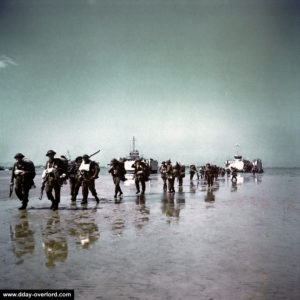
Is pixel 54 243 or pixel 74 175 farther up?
pixel 74 175

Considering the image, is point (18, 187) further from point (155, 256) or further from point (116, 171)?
point (155, 256)

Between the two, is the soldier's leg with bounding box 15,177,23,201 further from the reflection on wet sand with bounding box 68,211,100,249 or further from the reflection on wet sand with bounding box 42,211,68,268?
the reflection on wet sand with bounding box 42,211,68,268

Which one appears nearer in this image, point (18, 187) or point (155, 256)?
point (155, 256)

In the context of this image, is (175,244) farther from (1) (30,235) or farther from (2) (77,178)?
(2) (77,178)

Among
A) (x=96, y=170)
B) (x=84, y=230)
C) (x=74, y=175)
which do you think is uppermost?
(x=96, y=170)

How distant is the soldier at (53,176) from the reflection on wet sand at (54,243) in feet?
7.97

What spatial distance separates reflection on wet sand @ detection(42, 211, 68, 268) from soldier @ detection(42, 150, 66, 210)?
243cm

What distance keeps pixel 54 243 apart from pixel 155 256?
6.65 feet

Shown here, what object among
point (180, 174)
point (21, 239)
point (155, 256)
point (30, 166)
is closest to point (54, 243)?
point (21, 239)

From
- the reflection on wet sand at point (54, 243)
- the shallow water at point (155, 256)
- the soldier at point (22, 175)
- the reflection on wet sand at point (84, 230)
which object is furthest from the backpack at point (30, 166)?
the reflection on wet sand at point (54, 243)

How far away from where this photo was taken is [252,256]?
5.16m

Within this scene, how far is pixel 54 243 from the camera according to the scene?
6.06 meters

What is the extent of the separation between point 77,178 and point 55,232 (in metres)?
6.58

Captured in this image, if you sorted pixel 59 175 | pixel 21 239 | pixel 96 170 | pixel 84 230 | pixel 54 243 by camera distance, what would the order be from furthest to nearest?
pixel 96 170
pixel 59 175
pixel 84 230
pixel 21 239
pixel 54 243
